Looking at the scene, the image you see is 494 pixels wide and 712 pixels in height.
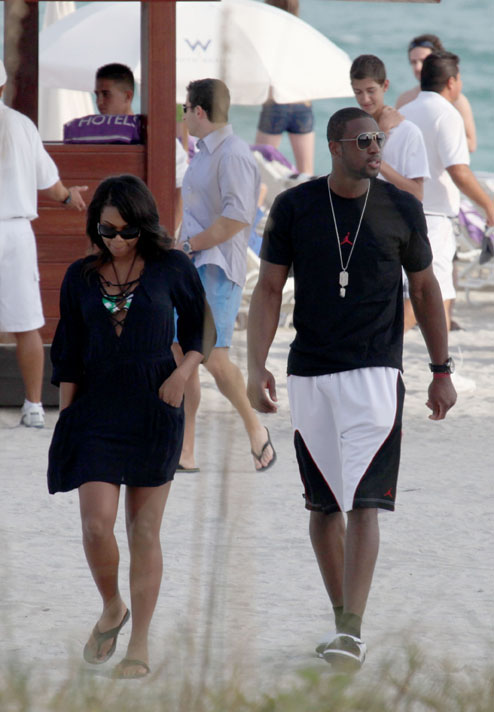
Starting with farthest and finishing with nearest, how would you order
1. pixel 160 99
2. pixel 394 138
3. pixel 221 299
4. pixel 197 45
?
pixel 197 45 → pixel 160 99 → pixel 394 138 → pixel 221 299

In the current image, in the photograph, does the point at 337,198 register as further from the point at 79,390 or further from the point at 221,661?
the point at 221,661

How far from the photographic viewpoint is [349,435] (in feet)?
12.2

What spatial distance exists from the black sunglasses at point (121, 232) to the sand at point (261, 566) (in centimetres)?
57

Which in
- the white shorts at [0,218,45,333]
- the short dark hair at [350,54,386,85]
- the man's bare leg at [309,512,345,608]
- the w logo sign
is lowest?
the man's bare leg at [309,512,345,608]

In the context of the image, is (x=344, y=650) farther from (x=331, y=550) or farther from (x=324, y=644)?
(x=331, y=550)

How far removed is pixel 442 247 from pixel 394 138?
96 cm

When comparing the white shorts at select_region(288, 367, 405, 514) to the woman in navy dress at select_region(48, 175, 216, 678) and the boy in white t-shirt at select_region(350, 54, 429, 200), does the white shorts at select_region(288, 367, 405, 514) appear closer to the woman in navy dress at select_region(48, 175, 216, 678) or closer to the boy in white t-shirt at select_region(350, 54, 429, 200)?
the woman in navy dress at select_region(48, 175, 216, 678)

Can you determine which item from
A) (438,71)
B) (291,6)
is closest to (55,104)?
(438,71)

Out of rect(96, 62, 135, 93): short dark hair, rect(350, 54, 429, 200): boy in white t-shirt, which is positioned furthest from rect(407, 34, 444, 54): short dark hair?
rect(350, 54, 429, 200): boy in white t-shirt

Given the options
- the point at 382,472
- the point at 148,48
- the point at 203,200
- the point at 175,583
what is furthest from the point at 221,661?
the point at 148,48

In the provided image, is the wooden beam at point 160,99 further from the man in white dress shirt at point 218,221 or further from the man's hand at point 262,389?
the man's hand at point 262,389

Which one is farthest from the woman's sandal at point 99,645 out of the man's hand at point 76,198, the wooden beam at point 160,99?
the wooden beam at point 160,99

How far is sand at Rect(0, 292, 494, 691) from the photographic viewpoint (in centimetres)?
299

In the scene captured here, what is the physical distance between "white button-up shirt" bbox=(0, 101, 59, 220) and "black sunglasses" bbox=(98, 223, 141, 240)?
9.31ft
